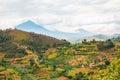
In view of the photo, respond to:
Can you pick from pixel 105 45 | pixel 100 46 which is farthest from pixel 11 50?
pixel 105 45

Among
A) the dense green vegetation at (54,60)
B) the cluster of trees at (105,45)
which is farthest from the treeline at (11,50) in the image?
the cluster of trees at (105,45)

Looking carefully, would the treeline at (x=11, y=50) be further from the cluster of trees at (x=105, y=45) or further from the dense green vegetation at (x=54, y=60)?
the cluster of trees at (x=105, y=45)

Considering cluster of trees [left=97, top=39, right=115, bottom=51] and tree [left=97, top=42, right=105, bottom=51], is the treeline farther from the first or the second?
cluster of trees [left=97, top=39, right=115, bottom=51]

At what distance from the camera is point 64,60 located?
153625 millimetres

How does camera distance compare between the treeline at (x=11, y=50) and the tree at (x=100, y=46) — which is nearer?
the treeline at (x=11, y=50)

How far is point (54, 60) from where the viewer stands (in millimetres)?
154250

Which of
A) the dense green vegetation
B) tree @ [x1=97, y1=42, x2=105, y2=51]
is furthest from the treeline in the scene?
tree @ [x1=97, y1=42, x2=105, y2=51]

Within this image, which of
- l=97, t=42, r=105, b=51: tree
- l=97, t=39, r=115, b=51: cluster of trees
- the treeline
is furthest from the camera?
l=97, t=39, r=115, b=51: cluster of trees

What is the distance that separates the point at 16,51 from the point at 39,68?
37731 mm

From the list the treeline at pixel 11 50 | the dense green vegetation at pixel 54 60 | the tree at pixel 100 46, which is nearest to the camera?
the dense green vegetation at pixel 54 60

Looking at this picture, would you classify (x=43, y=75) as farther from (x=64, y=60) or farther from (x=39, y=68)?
(x=64, y=60)

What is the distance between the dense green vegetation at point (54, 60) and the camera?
4899 inches

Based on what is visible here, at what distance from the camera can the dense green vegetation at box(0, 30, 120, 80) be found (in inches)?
4899

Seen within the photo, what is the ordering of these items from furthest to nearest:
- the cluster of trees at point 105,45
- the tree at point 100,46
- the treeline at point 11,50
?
the cluster of trees at point 105,45 < the tree at point 100,46 < the treeline at point 11,50
